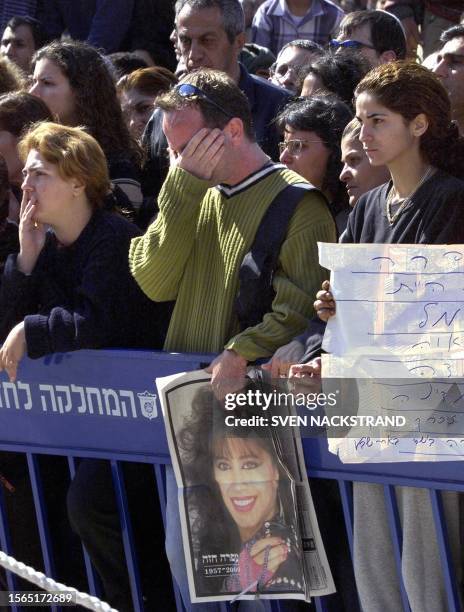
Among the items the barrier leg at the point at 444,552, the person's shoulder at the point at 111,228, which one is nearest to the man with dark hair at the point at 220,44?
the person's shoulder at the point at 111,228

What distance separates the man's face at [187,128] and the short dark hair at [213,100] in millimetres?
15

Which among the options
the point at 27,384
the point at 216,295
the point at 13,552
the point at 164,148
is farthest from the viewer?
the point at 164,148

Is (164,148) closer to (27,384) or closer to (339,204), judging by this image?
(339,204)

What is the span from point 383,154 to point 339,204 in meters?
0.81

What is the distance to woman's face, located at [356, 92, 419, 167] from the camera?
10.8 feet

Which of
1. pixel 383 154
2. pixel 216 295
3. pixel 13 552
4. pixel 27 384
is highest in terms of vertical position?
pixel 383 154

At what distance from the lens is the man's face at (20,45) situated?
24.5 feet

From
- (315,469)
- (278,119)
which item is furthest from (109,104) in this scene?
(315,469)

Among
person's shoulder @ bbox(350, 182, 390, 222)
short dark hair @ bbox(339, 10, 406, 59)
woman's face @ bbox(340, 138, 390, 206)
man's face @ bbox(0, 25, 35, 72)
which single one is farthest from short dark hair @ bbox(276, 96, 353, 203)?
man's face @ bbox(0, 25, 35, 72)

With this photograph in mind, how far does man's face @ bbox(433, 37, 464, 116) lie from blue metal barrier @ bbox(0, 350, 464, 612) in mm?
2181

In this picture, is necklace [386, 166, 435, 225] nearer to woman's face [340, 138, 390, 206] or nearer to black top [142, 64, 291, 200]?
woman's face [340, 138, 390, 206]

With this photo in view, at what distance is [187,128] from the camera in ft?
11.4

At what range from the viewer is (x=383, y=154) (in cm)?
332

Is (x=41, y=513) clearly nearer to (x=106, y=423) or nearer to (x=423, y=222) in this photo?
(x=106, y=423)
